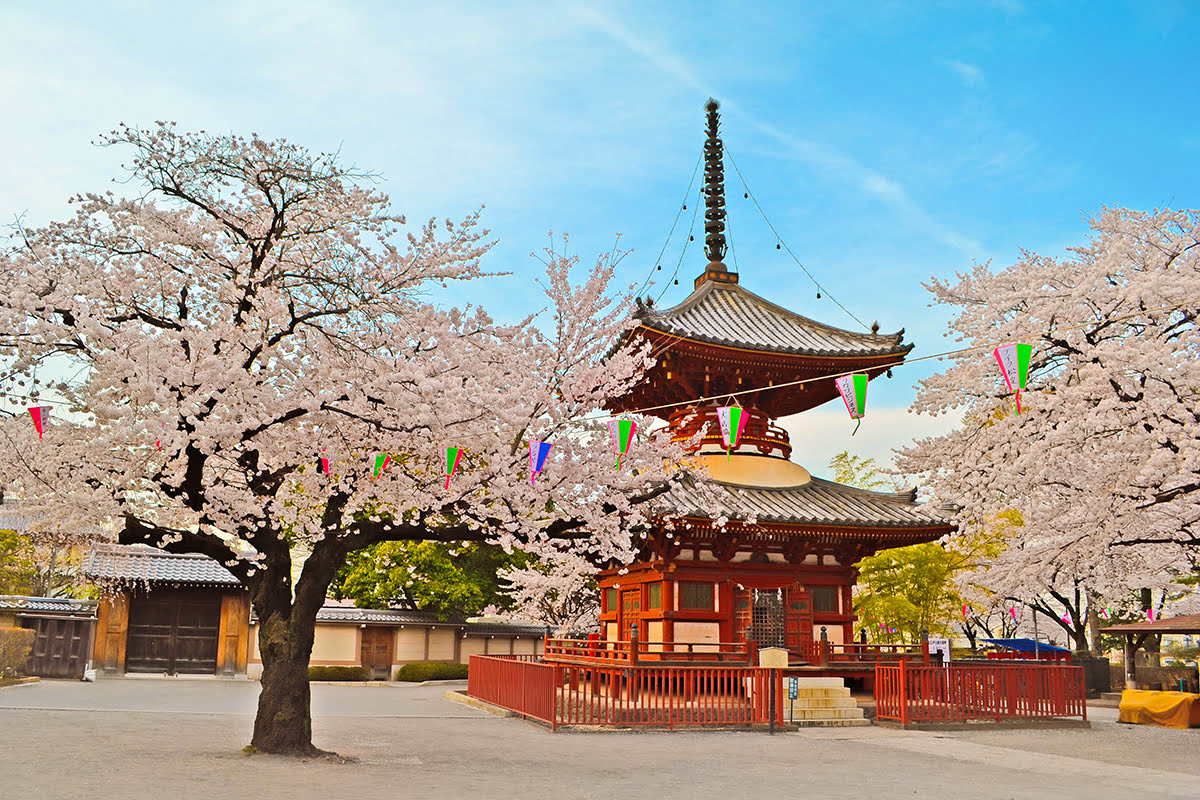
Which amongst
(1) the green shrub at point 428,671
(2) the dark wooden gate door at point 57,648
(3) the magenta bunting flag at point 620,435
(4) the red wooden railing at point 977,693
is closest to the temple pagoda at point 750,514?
(4) the red wooden railing at point 977,693

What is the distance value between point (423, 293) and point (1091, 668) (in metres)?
31.5

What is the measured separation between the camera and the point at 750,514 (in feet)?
68.5

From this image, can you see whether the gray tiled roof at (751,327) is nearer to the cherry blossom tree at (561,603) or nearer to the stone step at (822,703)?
the stone step at (822,703)

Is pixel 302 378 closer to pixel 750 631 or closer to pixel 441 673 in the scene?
pixel 750 631

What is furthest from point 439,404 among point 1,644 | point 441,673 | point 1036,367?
point 441,673

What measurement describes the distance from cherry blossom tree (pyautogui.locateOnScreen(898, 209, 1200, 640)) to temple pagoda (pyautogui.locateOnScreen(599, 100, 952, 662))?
101 inches

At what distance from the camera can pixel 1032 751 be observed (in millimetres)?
15750

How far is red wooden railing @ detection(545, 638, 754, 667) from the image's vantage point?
19.9 meters

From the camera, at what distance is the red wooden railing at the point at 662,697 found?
58.7 ft

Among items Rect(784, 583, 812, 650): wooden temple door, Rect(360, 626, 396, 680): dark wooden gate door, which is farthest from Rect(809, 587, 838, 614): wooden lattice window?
Rect(360, 626, 396, 680): dark wooden gate door

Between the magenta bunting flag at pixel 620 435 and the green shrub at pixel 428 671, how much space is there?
1112 inches

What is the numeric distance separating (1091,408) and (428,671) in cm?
3053

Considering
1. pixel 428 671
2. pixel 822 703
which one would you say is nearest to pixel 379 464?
pixel 822 703

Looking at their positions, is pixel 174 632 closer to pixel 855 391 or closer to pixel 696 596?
pixel 696 596
